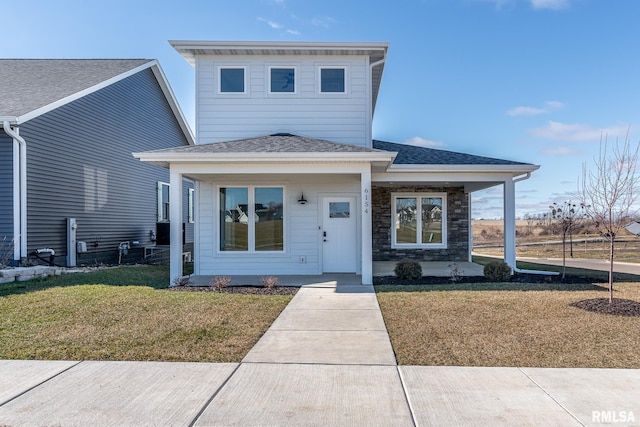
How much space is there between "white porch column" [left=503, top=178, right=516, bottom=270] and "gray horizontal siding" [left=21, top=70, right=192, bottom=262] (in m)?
12.7

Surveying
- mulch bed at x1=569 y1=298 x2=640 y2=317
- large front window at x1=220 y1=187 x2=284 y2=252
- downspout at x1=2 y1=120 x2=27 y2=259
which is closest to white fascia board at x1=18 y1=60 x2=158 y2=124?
downspout at x1=2 y1=120 x2=27 y2=259

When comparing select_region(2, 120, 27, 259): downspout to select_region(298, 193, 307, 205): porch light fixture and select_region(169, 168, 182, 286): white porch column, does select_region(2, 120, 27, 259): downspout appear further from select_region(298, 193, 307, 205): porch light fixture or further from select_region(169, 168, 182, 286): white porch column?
select_region(298, 193, 307, 205): porch light fixture

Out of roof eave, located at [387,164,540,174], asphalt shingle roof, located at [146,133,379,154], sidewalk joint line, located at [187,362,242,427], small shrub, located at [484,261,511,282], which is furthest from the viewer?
roof eave, located at [387,164,540,174]

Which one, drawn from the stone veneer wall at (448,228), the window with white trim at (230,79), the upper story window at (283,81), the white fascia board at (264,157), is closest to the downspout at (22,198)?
the white fascia board at (264,157)

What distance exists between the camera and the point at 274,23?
12.4m

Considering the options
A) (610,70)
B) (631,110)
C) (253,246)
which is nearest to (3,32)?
(253,246)

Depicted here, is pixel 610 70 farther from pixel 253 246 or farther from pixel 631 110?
pixel 253 246

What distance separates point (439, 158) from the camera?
1187 centimetres

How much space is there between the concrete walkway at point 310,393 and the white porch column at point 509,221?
7.06 m

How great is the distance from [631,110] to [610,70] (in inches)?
158

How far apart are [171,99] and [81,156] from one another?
6480 millimetres

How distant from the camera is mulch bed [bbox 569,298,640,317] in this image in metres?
6.41

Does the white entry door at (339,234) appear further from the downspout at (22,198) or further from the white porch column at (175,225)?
the downspout at (22,198)

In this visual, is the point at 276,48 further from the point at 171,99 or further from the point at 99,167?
the point at 171,99
